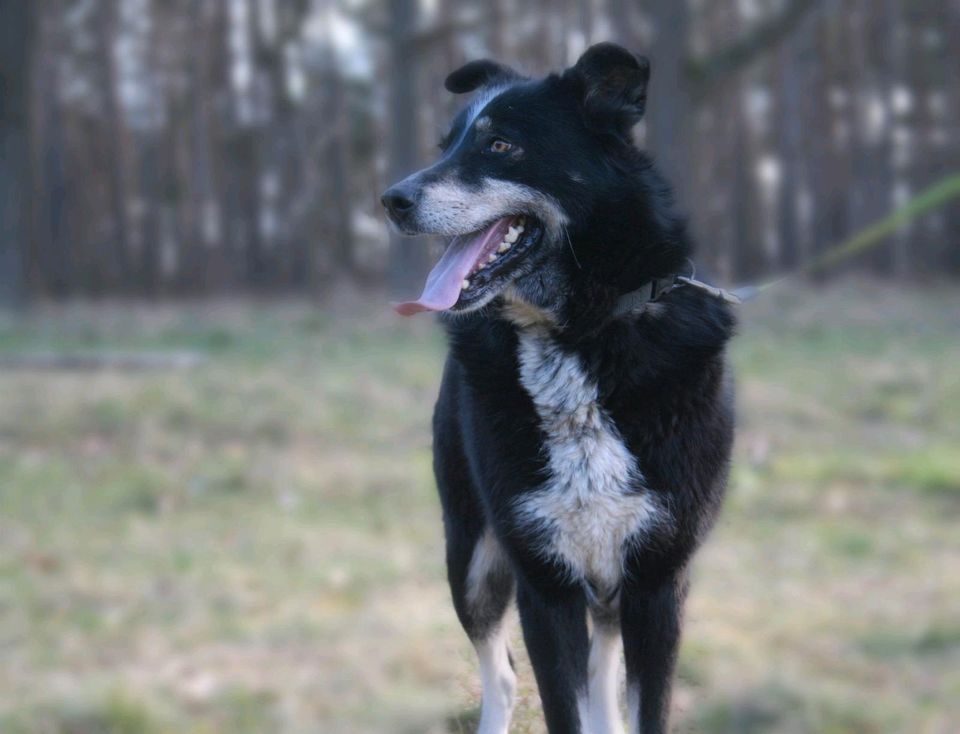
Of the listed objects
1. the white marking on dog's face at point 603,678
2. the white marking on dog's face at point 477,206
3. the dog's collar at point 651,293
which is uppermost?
the white marking on dog's face at point 477,206

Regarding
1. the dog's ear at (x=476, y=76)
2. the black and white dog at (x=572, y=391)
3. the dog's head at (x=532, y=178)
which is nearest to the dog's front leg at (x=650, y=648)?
the black and white dog at (x=572, y=391)

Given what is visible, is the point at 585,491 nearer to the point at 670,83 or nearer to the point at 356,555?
the point at 356,555

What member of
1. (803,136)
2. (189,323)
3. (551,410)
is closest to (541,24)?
(803,136)

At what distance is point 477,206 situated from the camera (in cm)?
294

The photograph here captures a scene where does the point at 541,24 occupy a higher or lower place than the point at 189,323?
higher

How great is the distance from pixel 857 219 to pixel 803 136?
1436mm

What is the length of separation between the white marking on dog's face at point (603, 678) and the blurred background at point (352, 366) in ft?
1.01

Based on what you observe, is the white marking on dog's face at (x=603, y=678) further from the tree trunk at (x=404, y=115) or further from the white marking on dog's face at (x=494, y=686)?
the tree trunk at (x=404, y=115)

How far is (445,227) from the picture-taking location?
114 inches

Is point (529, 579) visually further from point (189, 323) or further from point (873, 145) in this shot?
point (873, 145)

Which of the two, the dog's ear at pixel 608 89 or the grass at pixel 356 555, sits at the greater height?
the dog's ear at pixel 608 89

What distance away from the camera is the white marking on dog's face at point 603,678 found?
119 inches

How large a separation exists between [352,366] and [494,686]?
28.4ft

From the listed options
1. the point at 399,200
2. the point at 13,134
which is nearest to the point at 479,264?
the point at 399,200
